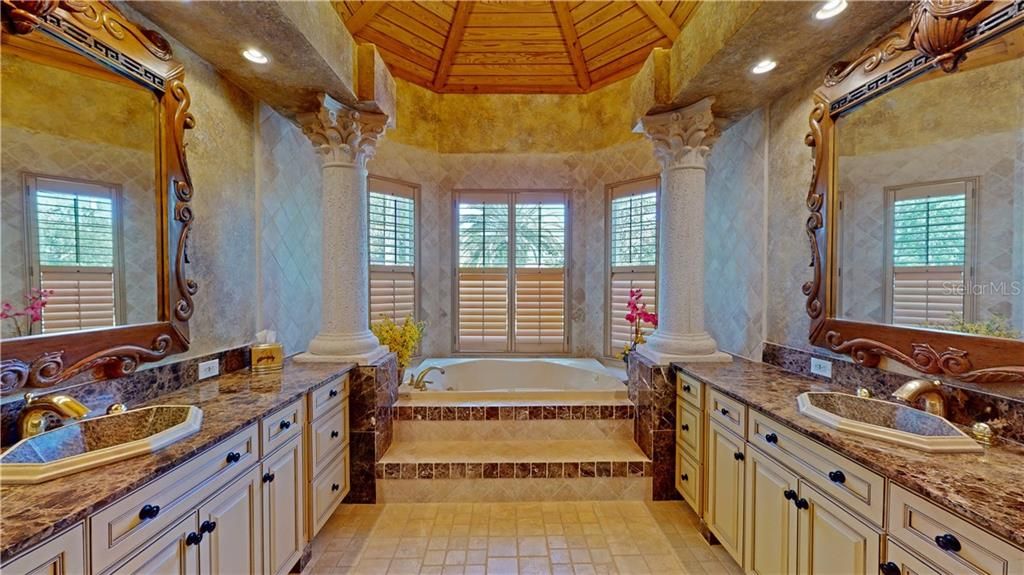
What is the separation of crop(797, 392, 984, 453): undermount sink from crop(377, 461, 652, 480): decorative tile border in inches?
45.4

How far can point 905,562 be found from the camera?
1.03m

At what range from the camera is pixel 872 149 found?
1.80 metres

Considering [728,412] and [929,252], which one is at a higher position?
[929,252]

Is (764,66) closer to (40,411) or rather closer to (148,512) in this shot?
(148,512)

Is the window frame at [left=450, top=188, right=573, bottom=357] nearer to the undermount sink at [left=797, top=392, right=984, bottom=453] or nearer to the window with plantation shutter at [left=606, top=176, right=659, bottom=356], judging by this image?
the window with plantation shutter at [left=606, top=176, right=659, bottom=356]

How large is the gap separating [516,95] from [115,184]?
10.8ft

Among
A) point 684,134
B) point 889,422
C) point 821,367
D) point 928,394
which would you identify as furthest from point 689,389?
point 684,134

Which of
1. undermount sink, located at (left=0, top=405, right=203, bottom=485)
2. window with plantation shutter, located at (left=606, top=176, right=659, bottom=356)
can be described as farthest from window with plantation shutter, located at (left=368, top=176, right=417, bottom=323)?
undermount sink, located at (left=0, top=405, right=203, bottom=485)

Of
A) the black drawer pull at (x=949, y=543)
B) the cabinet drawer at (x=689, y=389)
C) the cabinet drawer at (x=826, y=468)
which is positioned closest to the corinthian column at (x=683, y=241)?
the cabinet drawer at (x=689, y=389)

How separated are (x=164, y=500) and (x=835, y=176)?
3006 mm

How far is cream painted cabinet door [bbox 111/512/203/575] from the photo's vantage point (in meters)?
1.02

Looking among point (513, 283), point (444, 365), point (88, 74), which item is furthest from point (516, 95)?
point (88, 74)

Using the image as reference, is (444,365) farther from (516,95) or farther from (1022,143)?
(1022,143)

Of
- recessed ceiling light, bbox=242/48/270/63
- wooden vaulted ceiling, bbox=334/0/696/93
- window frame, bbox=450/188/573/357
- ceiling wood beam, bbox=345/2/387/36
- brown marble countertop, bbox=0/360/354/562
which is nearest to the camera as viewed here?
brown marble countertop, bbox=0/360/354/562
